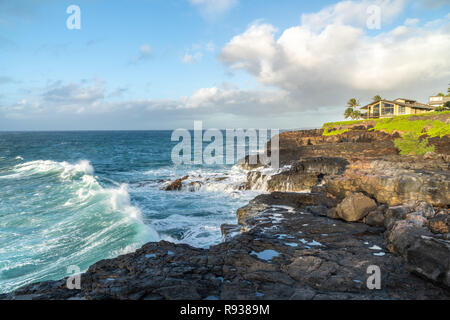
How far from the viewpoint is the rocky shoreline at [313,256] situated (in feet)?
19.0

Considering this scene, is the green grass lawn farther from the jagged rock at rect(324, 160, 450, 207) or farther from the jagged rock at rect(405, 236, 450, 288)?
the jagged rock at rect(405, 236, 450, 288)

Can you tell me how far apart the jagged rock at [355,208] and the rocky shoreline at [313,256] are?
0.13 feet

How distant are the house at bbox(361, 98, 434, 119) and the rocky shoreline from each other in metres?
45.9

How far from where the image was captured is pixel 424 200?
1104 centimetres

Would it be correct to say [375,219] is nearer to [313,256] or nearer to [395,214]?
[395,214]

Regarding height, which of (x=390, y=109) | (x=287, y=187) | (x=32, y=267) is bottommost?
(x=32, y=267)

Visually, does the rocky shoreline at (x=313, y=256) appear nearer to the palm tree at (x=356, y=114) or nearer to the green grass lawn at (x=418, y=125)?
the green grass lawn at (x=418, y=125)

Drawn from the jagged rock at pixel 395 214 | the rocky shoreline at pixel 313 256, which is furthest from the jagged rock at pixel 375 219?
the jagged rock at pixel 395 214

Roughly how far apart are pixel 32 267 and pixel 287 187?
1569 centimetres

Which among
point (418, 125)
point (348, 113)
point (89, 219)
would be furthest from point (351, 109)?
point (89, 219)

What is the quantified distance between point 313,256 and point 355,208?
15.2ft
